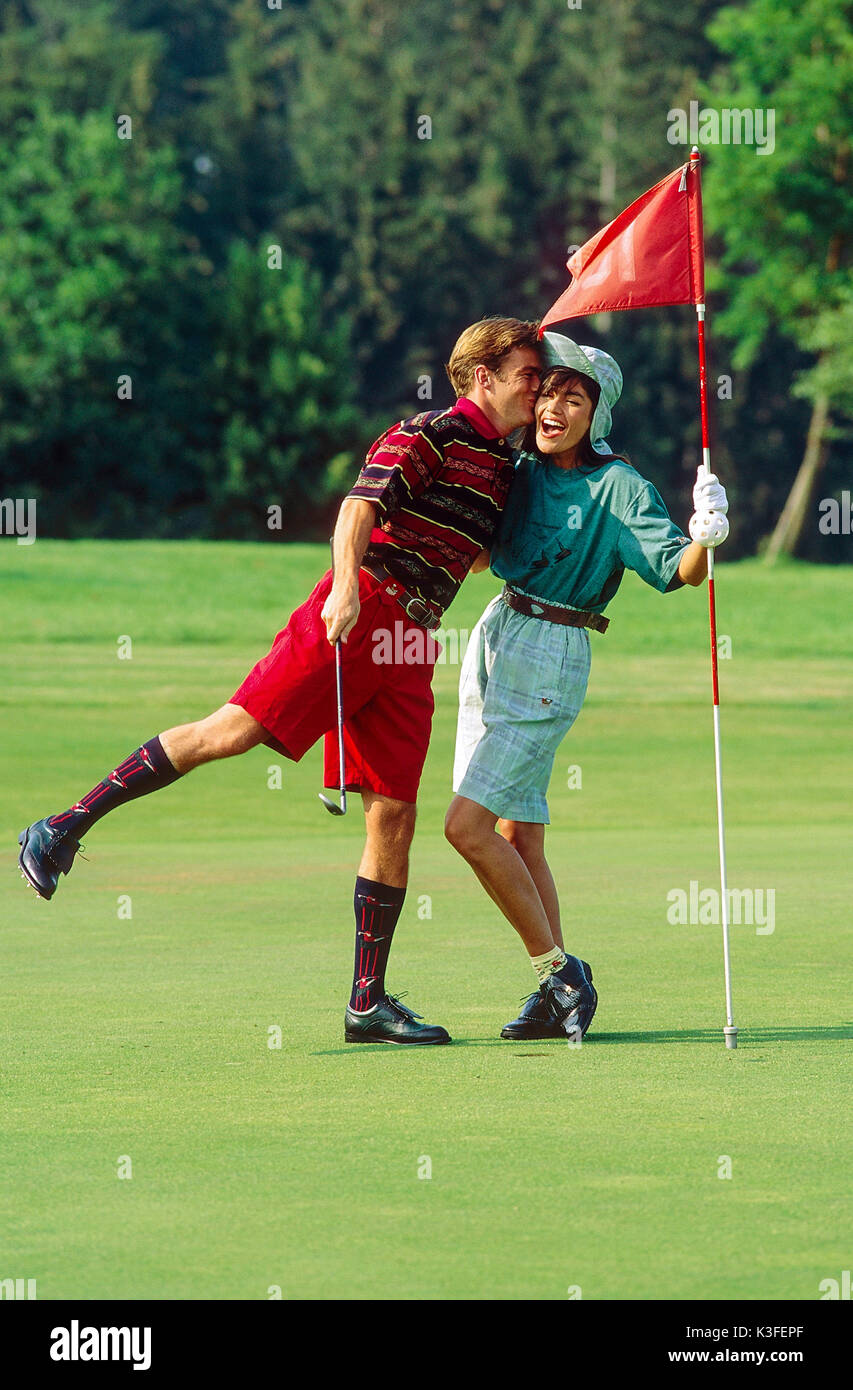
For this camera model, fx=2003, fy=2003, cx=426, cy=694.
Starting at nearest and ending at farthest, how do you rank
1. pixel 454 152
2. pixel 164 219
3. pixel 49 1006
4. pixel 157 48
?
pixel 49 1006
pixel 164 219
pixel 454 152
pixel 157 48

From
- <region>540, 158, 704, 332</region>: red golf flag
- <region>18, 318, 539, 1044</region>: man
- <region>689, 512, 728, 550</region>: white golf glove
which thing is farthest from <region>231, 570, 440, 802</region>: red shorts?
<region>540, 158, 704, 332</region>: red golf flag

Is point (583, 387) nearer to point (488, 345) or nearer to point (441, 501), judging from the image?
point (488, 345)

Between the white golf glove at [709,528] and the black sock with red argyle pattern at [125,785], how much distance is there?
1629mm

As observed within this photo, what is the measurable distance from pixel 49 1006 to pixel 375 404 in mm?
53830

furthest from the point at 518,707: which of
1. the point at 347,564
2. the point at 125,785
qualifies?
the point at 125,785

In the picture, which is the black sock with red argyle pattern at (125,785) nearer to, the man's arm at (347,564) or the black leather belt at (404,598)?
the man's arm at (347,564)

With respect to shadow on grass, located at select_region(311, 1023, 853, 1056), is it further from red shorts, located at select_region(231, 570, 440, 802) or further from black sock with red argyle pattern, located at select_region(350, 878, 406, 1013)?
red shorts, located at select_region(231, 570, 440, 802)

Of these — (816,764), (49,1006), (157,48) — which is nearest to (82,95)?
(157,48)

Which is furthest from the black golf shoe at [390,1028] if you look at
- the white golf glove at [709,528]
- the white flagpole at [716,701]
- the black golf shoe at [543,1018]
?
the white golf glove at [709,528]

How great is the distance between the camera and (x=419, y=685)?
18.8ft

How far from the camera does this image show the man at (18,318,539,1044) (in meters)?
5.61

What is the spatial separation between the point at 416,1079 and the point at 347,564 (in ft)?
4.56

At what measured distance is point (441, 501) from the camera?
5.70m

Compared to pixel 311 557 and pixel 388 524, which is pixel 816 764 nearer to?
pixel 388 524
